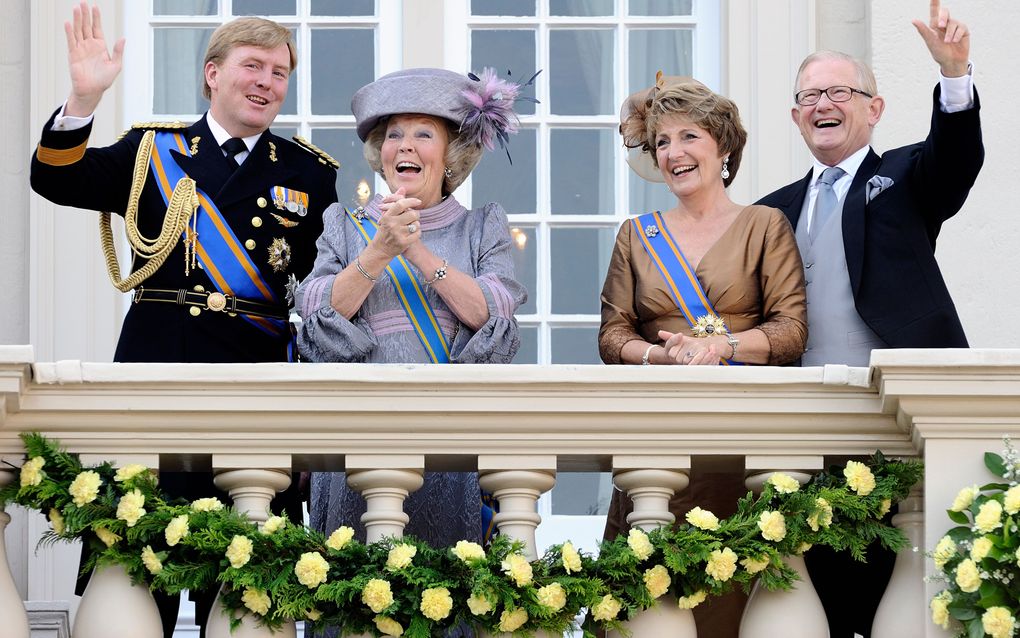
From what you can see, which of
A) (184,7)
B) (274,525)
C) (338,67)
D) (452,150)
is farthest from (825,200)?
(184,7)

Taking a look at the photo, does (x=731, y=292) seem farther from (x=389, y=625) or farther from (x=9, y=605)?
(x=9, y=605)

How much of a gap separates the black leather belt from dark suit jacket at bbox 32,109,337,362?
0.05ft

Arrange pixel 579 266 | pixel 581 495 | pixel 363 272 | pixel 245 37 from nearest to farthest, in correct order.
Result: pixel 363 272 → pixel 245 37 → pixel 581 495 → pixel 579 266

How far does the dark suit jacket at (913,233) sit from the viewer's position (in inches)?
191

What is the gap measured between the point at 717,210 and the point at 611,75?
2.26 metres

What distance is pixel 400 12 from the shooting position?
714cm

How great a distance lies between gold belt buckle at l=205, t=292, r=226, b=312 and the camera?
16.6ft

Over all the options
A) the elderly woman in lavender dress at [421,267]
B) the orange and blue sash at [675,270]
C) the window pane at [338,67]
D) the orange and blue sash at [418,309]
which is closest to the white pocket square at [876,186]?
the orange and blue sash at [675,270]

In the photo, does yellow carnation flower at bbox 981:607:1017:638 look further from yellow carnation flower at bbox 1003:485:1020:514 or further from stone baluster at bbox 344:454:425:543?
stone baluster at bbox 344:454:425:543

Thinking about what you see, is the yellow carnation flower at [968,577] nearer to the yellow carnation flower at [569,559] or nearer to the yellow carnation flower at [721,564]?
the yellow carnation flower at [721,564]

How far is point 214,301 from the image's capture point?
5070 mm

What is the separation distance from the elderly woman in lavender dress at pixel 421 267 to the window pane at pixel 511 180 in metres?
1.97

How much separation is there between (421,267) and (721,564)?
106cm

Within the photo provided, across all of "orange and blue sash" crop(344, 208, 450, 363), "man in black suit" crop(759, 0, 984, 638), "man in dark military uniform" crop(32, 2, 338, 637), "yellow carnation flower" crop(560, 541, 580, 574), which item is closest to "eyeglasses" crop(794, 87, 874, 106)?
"man in black suit" crop(759, 0, 984, 638)
